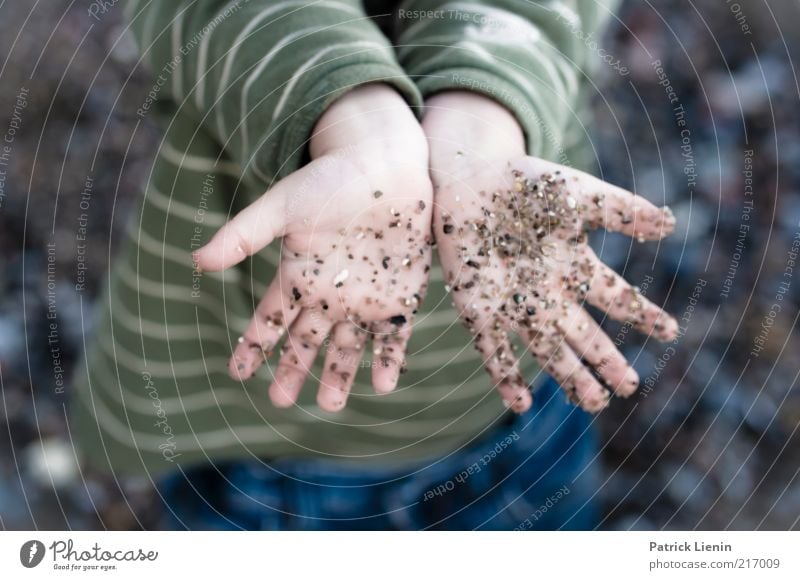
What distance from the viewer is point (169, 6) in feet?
1.32

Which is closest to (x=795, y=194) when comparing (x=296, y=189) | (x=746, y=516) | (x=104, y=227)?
(x=746, y=516)

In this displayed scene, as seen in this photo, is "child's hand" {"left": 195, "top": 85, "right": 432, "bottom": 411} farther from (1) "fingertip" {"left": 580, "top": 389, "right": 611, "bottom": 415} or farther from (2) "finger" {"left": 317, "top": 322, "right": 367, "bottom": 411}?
(1) "fingertip" {"left": 580, "top": 389, "right": 611, "bottom": 415}

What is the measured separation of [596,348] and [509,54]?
0.58ft

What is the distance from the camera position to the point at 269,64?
36 centimetres

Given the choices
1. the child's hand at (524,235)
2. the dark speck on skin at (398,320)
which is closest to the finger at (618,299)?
the child's hand at (524,235)

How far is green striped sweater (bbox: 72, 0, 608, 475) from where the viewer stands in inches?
14.3

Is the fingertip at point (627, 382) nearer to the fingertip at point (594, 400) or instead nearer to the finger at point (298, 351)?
the fingertip at point (594, 400)

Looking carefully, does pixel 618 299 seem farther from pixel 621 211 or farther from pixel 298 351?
pixel 298 351

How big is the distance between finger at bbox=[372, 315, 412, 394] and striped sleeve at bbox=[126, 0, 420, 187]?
0.10 metres

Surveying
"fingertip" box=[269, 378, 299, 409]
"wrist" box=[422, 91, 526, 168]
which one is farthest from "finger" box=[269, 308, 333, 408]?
"wrist" box=[422, 91, 526, 168]

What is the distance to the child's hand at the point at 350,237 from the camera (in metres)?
0.34

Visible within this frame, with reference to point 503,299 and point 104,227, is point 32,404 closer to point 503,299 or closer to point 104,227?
point 104,227
